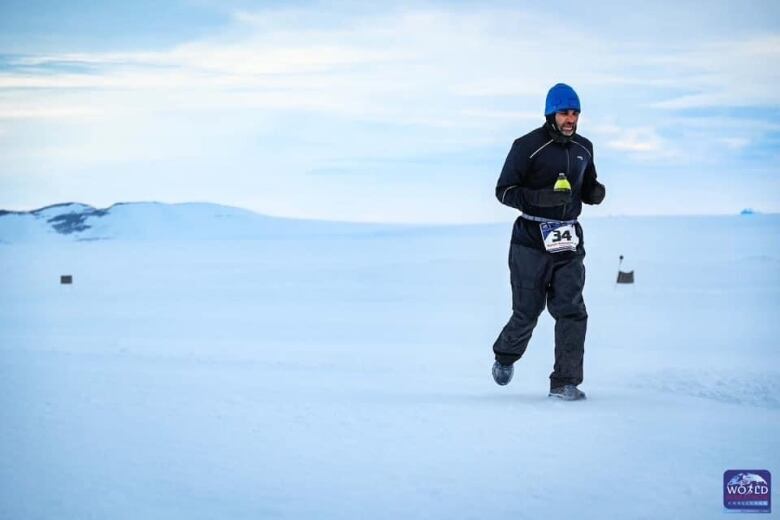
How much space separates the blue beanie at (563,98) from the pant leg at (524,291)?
962mm

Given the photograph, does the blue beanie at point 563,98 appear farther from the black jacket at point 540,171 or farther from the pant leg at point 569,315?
the pant leg at point 569,315

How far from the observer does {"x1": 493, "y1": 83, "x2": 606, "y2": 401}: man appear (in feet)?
19.2

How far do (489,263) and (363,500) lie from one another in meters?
19.2

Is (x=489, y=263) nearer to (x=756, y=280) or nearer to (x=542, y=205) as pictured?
(x=756, y=280)

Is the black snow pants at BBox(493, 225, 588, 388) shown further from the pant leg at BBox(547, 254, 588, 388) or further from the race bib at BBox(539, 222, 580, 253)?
the race bib at BBox(539, 222, 580, 253)

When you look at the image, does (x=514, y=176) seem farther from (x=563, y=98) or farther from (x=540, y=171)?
(x=563, y=98)

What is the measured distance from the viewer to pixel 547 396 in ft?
20.6

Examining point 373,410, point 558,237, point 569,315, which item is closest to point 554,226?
point 558,237

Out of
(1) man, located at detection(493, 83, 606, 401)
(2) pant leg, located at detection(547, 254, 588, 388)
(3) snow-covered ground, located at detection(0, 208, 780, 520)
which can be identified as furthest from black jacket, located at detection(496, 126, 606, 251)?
(3) snow-covered ground, located at detection(0, 208, 780, 520)

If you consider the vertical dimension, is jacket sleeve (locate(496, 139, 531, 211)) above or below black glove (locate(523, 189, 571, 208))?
above

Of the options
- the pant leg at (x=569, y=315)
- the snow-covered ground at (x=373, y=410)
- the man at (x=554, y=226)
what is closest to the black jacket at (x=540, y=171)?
the man at (x=554, y=226)

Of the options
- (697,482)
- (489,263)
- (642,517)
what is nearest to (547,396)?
(697,482)

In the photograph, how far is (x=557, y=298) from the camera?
20.0 ft

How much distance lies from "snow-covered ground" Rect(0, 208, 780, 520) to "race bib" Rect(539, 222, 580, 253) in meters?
1.01
